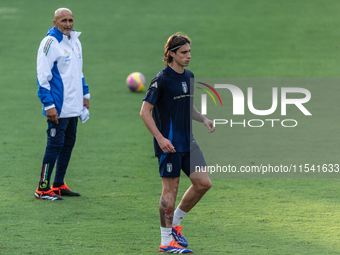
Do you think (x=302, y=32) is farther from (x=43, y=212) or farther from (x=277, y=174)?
(x=43, y=212)

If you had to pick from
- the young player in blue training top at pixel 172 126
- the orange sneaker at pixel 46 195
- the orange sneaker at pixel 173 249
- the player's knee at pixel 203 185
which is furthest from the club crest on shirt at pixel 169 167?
the orange sneaker at pixel 46 195

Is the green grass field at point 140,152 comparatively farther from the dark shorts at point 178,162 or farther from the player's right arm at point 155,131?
the player's right arm at point 155,131

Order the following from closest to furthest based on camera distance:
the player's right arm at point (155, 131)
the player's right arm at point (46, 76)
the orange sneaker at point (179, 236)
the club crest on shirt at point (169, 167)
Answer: the player's right arm at point (155, 131) < the club crest on shirt at point (169, 167) < the orange sneaker at point (179, 236) < the player's right arm at point (46, 76)

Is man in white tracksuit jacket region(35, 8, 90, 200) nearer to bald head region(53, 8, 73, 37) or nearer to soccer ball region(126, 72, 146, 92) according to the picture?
bald head region(53, 8, 73, 37)

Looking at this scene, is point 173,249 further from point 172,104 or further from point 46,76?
point 46,76

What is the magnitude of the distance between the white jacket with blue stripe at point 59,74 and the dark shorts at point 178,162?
2106 mm

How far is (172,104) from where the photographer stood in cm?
484

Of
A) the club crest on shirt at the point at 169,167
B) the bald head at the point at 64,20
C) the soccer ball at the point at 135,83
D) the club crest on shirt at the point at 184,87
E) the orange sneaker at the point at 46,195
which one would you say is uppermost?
the bald head at the point at 64,20

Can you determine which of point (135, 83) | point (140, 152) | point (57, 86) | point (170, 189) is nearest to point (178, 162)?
point (170, 189)

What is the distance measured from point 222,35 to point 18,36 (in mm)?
7870

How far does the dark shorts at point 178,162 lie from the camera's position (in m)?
4.84

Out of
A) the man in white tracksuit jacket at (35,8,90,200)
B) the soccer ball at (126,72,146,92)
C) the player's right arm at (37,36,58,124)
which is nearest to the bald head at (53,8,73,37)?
the man in white tracksuit jacket at (35,8,90,200)

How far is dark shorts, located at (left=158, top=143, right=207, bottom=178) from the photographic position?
484 cm

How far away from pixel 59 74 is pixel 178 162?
242cm
